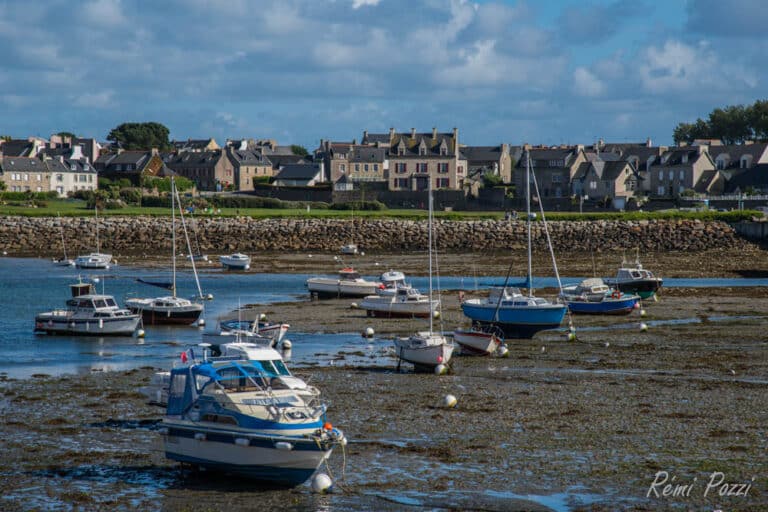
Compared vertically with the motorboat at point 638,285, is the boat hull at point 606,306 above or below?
below

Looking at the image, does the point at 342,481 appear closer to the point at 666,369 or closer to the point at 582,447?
the point at 582,447

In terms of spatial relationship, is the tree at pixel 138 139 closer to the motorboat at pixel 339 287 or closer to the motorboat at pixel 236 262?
the motorboat at pixel 236 262

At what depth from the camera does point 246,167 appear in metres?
153

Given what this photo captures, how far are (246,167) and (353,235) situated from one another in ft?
206

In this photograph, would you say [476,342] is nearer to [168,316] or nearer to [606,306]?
[606,306]

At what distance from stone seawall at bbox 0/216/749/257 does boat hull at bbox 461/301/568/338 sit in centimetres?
4628

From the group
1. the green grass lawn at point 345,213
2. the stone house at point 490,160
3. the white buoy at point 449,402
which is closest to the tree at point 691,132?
the stone house at point 490,160

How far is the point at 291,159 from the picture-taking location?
538ft

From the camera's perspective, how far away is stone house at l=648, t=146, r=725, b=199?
Answer: 411 ft

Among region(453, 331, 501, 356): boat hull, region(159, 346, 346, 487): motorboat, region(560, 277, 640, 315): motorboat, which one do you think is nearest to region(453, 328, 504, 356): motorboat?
Result: region(453, 331, 501, 356): boat hull

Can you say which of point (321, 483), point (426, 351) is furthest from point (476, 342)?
point (321, 483)

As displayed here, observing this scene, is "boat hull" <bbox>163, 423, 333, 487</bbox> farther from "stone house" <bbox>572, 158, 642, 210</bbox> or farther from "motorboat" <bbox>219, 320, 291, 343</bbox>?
"stone house" <bbox>572, 158, 642, 210</bbox>

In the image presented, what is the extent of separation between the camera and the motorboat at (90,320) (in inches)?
1667
